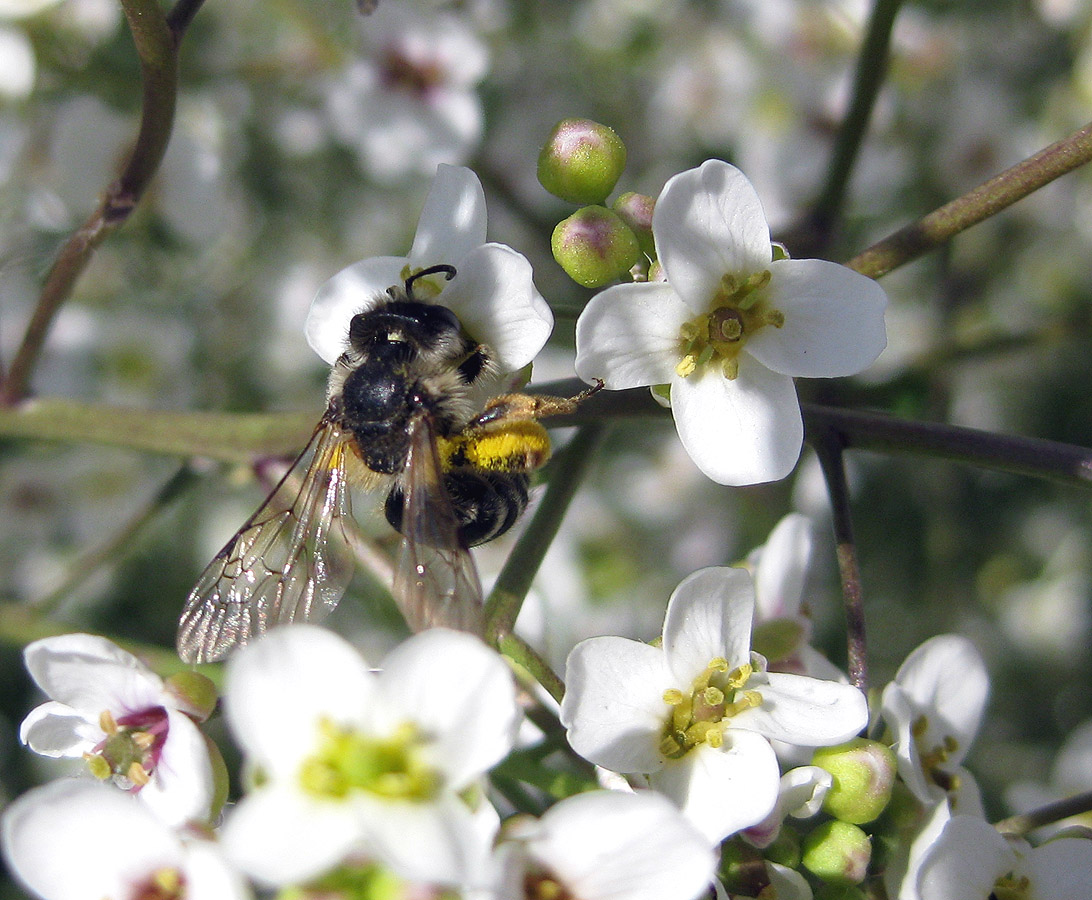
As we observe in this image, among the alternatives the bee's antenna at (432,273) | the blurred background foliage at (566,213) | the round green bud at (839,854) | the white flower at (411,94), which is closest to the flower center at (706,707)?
the round green bud at (839,854)

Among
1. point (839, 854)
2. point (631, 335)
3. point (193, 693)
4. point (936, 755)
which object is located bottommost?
point (193, 693)

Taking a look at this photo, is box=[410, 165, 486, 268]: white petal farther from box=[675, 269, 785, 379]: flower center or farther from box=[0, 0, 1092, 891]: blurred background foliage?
box=[0, 0, 1092, 891]: blurred background foliage

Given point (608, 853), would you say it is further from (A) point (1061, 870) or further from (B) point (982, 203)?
(B) point (982, 203)

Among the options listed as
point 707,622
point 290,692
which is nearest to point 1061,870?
point 707,622

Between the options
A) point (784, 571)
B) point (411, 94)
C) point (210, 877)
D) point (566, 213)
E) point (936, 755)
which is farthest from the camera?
point (566, 213)

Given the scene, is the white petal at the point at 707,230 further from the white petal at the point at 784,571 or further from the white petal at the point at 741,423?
the white petal at the point at 784,571

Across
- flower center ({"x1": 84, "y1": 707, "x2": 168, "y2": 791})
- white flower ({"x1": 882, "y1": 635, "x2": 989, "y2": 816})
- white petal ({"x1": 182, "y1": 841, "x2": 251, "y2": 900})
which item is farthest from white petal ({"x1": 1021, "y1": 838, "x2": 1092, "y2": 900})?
flower center ({"x1": 84, "y1": 707, "x2": 168, "y2": 791})
